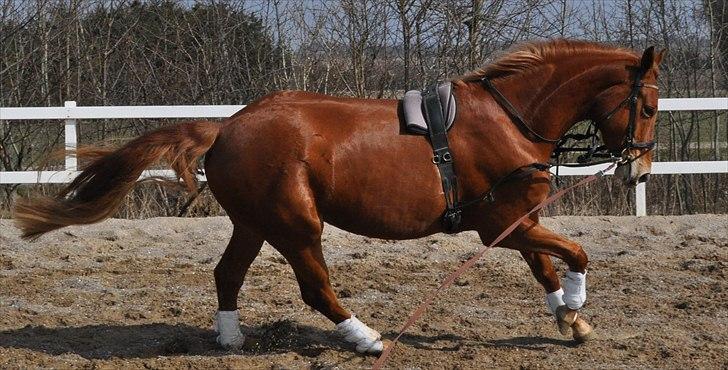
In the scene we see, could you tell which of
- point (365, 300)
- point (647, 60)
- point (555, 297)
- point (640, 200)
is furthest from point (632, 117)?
point (640, 200)

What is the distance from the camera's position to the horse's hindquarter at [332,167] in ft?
18.0

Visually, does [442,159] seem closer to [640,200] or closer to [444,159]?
[444,159]

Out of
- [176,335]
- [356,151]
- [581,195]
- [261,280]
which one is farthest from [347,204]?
[581,195]

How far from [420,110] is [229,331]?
5.61 feet

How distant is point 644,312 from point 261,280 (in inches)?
112

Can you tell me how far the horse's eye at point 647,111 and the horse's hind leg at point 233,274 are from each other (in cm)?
234

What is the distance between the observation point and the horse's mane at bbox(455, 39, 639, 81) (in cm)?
592

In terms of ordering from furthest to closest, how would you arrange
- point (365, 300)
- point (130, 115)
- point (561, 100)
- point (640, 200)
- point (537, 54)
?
point (640, 200), point (130, 115), point (365, 300), point (537, 54), point (561, 100)

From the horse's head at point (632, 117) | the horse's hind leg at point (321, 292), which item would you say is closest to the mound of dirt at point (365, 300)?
the horse's hind leg at point (321, 292)

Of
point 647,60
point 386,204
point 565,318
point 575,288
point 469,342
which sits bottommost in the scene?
point 469,342

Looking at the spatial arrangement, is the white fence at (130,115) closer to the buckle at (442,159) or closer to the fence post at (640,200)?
the fence post at (640,200)

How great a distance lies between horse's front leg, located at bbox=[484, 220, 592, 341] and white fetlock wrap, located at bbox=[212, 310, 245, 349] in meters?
1.64

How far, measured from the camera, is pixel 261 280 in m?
7.73

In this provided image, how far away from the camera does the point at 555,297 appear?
6039 mm
